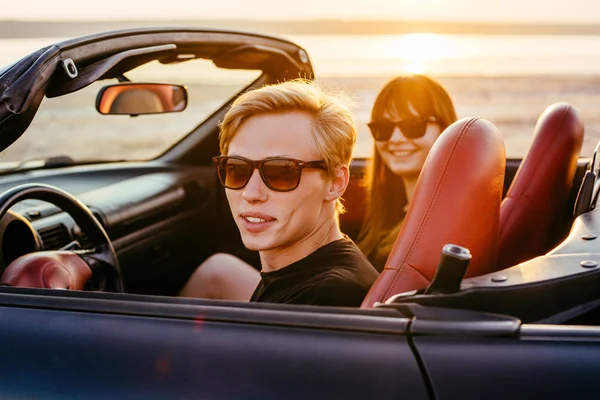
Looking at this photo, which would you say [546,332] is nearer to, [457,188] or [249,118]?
[457,188]

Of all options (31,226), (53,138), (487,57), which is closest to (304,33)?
(487,57)

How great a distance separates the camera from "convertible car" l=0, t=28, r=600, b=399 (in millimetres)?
1310

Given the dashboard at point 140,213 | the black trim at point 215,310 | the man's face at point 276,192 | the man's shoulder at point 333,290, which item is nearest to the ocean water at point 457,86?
the dashboard at point 140,213

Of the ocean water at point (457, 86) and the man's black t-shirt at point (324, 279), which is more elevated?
the man's black t-shirt at point (324, 279)

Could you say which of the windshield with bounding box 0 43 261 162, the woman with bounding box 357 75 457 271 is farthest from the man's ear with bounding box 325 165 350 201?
the windshield with bounding box 0 43 261 162

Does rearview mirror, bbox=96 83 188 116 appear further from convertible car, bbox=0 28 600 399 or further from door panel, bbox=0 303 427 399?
door panel, bbox=0 303 427 399

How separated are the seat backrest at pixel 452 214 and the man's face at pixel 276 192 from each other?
36 centimetres

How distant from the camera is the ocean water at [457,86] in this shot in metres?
12.1

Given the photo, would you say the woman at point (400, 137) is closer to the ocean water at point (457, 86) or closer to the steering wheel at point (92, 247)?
the ocean water at point (457, 86)

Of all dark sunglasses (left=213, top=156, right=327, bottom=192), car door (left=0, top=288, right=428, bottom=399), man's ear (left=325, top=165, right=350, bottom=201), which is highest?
dark sunglasses (left=213, top=156, right=327, bottom=192)

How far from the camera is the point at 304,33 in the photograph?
5619 centimetres

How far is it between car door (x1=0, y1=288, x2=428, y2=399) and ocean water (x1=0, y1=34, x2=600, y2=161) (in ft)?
6.57

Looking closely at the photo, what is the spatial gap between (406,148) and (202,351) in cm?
228

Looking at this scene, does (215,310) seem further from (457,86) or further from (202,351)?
(457,86)
